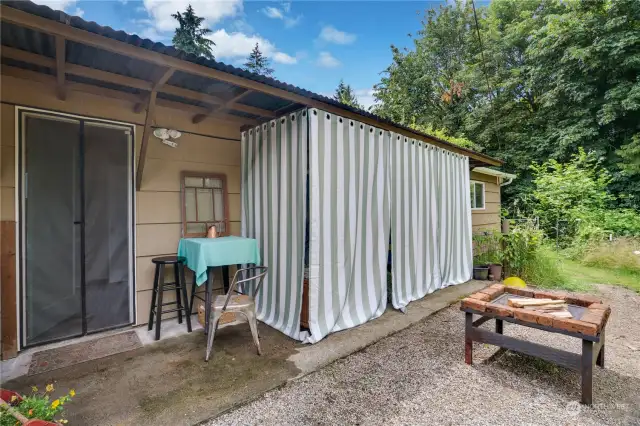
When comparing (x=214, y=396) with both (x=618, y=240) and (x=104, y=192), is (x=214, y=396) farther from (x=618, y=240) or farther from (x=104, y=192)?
(x=618, y=240)

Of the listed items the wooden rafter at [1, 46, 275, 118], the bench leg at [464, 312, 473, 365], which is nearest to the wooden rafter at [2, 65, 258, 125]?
the wooden rafter at [1, 46, 275, 118]

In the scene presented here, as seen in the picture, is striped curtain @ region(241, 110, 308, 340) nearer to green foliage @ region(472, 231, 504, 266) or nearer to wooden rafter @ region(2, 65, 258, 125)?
wooden rafter @ region(2, 65, 258, 125)

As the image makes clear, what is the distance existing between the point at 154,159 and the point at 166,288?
140cm

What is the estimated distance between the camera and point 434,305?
161 inches

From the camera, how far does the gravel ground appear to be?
6.30 ft

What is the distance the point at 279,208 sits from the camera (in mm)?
3377

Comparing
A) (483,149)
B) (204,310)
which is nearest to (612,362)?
(204,310)

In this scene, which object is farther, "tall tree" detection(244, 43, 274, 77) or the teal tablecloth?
"tall tree" detection(244, 43, 274, 77)

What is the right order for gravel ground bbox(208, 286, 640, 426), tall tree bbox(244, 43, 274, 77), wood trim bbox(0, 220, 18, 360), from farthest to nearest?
tall tree bbox(244, 43, 274, 77) < wood trim bbox(0, 220, 18, 360) < gravel ground bbox(208, 286, 640, 426)

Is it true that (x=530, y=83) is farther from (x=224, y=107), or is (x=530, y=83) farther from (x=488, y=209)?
(x=224, y=107)

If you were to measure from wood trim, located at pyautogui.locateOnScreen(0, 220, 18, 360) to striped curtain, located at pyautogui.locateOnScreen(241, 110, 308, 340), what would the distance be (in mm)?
2099

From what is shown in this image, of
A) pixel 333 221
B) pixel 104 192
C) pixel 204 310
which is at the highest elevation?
pixel 104 192

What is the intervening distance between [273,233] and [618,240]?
8.46 m

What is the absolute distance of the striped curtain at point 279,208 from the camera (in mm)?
3115
